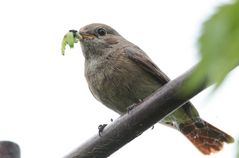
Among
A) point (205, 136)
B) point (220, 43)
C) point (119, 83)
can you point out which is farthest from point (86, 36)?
point (220, 43)

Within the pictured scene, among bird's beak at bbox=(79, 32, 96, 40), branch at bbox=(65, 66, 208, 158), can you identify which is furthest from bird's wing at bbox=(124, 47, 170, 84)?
branch at bbox=(65, 66, 208, 158)

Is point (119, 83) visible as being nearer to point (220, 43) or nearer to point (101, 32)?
point (101, 32)

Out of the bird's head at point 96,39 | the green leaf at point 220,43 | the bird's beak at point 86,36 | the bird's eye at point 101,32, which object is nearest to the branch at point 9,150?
the green leaf at point 220,43

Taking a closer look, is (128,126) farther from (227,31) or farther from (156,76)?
(156,76)

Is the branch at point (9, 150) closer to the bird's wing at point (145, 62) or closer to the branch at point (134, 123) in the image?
the branch at point (134, 123)

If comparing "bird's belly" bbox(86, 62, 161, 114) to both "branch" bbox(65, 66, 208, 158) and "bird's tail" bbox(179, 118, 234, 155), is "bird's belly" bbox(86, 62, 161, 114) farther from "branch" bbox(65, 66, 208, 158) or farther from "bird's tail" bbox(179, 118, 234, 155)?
"branch" bbox(65, 66, 208, 158)

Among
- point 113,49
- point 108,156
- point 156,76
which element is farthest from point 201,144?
point 108,156

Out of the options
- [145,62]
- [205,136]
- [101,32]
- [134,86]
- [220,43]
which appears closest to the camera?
[220,43]
